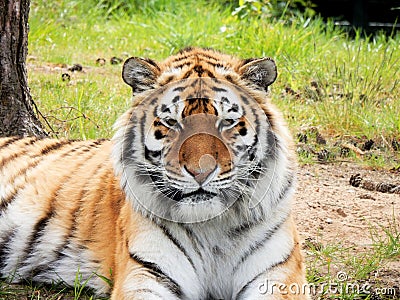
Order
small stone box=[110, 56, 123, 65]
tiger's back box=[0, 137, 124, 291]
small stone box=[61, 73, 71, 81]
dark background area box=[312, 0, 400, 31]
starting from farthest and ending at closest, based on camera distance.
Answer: dark background area box=[312, 0, 400, 31] → small stone box=[110, 56, 123, 65] → small stone box=[61, 73, 71, 81] → tiger's back box=[0, 137, 124, 291]

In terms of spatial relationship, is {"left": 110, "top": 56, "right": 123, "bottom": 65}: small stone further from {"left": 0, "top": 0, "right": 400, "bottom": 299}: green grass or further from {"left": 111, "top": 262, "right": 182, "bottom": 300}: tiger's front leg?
{"left": 111, "top": 262, "right": 182, "bottom": 300}: tiger's front leg

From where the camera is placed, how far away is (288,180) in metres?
3.06

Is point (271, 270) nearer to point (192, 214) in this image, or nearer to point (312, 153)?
point (192, 214)

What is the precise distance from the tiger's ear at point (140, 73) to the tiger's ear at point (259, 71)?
38 centimetres

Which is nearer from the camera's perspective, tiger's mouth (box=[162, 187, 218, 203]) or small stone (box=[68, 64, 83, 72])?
tiger's mouth (box=[162, 187, 218, 203])

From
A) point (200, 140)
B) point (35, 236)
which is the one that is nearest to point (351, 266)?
point (200, 140)

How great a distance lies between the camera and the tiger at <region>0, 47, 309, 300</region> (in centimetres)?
279

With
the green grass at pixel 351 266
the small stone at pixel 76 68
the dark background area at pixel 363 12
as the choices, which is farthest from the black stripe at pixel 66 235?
the dark background area at pixel 363 12

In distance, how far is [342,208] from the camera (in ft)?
14.3

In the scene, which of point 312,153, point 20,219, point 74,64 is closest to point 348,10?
point 74,64

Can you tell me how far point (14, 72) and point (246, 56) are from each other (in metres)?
3.07

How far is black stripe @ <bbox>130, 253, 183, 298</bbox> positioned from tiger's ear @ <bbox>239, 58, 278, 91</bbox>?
2.89 ft

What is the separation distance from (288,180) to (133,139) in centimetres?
69

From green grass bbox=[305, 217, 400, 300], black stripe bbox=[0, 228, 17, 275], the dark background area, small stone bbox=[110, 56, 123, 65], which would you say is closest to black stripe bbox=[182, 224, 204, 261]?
green grass bbox=[305, 217, 400, 300]
